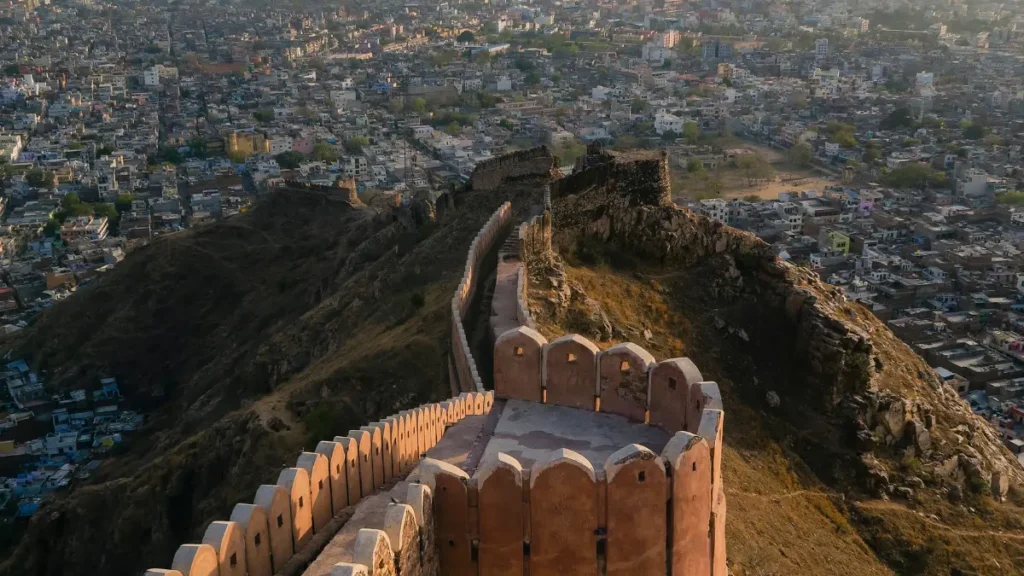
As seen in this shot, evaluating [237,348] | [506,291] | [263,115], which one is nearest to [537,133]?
[263,115]

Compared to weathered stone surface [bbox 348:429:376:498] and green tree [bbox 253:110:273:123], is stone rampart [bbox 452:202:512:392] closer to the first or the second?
weathered stone surface [bbox 348:429:376:498]

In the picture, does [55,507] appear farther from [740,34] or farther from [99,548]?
[740,34]

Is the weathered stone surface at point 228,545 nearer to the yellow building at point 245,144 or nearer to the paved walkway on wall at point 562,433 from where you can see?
the paved walkway on wall at point 562,433

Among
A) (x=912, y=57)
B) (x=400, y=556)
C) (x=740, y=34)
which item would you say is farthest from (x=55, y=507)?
(x=740, y=34)

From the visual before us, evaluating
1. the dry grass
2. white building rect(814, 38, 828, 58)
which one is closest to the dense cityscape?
white building rect(814, 38, 828, 58)

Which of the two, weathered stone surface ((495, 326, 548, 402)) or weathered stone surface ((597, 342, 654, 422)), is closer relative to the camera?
weathered stone surface ((597, 342, 654, 422))
